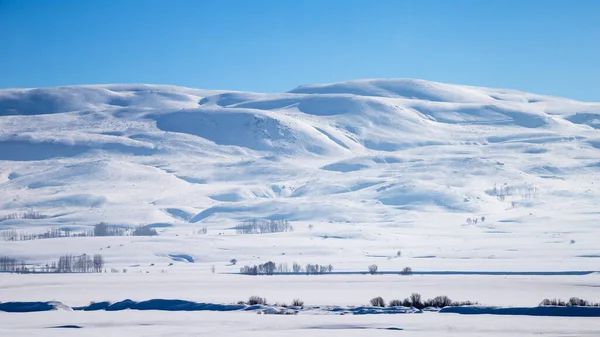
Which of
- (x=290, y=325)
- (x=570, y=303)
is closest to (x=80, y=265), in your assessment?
(x=290, y=325)

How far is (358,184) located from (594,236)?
214ft

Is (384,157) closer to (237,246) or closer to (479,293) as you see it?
(237,246)

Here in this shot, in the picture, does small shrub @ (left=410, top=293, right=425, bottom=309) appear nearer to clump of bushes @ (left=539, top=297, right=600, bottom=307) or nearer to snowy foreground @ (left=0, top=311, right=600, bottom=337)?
snowy foreground @ (left=0, top=311, right=600, bottom=337)

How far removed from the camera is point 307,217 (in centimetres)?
11731

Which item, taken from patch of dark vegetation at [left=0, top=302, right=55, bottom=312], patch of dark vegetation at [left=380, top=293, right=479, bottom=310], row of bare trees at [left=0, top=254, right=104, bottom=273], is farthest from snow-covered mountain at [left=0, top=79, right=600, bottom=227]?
patch of dark vegetation at [left=0, top=302, right=55, bottom=312]

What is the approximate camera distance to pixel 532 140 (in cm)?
18862

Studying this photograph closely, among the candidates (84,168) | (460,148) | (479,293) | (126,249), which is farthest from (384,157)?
(479,293)

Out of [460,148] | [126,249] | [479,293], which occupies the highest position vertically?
[460,148]

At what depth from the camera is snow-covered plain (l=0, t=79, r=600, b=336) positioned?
131 feet

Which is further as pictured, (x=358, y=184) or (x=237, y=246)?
(x=358, y=184)

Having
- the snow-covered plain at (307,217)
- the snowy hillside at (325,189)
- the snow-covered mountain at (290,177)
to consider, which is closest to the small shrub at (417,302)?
the snow-covered plain at (307,217)

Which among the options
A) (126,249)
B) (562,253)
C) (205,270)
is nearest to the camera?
(205,270)

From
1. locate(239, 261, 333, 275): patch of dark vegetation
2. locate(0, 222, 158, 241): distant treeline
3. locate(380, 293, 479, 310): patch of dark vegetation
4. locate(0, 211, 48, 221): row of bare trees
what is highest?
locate(0, 211, 48, 221): row of bare trees

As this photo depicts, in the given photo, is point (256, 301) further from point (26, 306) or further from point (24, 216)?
point (24, 216)
